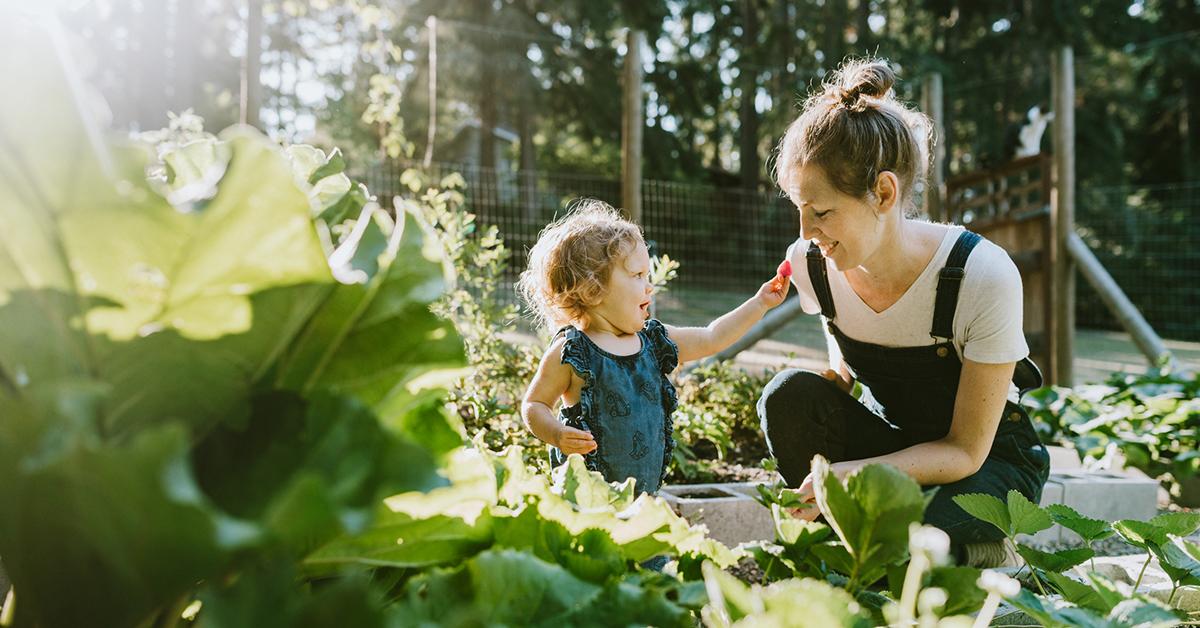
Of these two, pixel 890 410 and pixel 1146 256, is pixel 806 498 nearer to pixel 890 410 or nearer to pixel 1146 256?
pixel 890 410

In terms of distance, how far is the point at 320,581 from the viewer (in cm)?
63

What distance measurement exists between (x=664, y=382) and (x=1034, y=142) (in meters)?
8.76

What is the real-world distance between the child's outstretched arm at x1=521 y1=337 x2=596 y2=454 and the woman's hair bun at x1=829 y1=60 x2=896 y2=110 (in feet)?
3.26

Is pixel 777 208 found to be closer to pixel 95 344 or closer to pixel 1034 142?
pixel 1034 142

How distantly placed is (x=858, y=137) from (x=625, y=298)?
2.83 ft

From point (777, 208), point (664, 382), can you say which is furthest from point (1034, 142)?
point (664, 382)

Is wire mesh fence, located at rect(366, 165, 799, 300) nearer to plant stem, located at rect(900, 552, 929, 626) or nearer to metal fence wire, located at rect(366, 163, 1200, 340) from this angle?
metal fence wire, located at rect(366, 163, 1200, 340)

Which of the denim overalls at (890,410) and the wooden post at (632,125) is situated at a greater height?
the wooden post at (632,125)

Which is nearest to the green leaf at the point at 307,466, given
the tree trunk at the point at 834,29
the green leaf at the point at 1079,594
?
the green leaf at the point at 1079,594

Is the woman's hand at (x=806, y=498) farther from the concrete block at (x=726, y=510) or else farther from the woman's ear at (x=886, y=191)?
the concrete block at (x=726, y=510)

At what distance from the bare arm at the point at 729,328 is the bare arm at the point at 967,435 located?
72cm

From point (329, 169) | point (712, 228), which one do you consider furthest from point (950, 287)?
point (712, 228)

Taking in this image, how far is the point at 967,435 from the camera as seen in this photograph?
6.33 ft

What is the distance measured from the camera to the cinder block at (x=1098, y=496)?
134 inches
